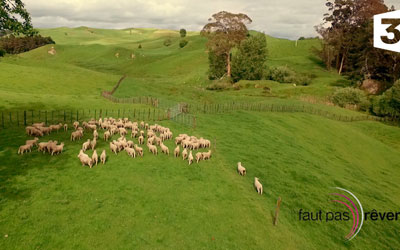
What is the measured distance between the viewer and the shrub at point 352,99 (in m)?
67.6

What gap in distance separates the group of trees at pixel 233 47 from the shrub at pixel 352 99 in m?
32.8

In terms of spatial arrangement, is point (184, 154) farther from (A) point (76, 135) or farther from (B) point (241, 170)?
(A) point (76, 135)

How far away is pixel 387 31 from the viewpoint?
79000 millimetres

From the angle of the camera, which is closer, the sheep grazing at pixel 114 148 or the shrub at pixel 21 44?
the sheep grazing at pixel 114 148

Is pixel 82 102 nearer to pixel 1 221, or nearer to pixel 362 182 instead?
pixel 1 221

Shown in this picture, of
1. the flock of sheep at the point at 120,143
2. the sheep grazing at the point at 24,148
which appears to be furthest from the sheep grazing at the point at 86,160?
the sheep grazing at the point at 24,148

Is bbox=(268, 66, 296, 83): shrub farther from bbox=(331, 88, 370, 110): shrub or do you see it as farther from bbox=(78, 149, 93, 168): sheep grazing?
bbox=(78, 149, 93, 168): sheep grazing

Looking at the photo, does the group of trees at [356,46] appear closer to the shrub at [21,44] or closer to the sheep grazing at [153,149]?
the sheep grazing at [153,149]

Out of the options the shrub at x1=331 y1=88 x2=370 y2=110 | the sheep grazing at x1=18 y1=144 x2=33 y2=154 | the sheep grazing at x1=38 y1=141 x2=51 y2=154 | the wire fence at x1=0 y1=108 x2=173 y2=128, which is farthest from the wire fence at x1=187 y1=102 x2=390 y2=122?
the sheep grazing at x1=18 y1=144 x2=33 y2=154

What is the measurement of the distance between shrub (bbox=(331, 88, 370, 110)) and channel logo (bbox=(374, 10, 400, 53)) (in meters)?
21.0

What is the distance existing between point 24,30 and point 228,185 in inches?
877

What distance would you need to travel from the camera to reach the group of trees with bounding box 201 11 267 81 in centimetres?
9156

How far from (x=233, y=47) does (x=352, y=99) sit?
4476 cm

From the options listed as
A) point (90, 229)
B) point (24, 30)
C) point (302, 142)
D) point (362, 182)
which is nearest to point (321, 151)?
point (302, 142)
